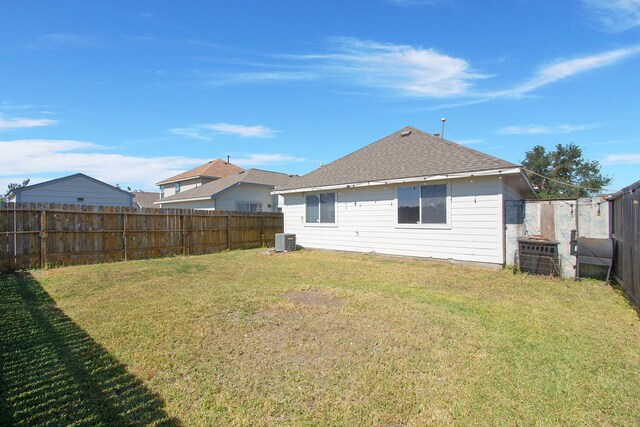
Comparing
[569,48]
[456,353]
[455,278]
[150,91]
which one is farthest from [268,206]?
[456,353]

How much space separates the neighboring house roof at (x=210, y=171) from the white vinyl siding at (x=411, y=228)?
14.7 metres

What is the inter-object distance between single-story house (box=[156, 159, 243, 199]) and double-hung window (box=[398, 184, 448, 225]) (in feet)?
63.6

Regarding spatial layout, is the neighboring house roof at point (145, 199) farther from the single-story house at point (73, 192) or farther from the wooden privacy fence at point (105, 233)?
the wooden privacy fence at point (105, 233)

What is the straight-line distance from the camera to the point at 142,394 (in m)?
2.78

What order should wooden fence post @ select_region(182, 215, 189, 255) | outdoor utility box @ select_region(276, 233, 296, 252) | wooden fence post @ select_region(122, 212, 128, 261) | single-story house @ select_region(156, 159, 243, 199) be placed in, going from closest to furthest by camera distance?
wooden fence post @ select_region(122, 212, 128, 261), wooden fence post @ select_region(182, 215, 189, 255), outdoor utility box @ select_region(276, 233, 296, 252), single-story house @ select_region(156, 159, 243, 199)

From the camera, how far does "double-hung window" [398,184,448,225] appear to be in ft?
33.4

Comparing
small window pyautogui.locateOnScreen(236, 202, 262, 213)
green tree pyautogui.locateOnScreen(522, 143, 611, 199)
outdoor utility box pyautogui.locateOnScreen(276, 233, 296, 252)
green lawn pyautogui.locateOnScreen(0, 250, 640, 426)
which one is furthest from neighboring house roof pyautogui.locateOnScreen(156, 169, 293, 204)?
green tree pyautogui.locateOnScreen(522, 143, 611, 199)

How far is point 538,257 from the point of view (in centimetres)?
827

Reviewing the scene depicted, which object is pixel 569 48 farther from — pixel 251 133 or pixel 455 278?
pixel 251 133

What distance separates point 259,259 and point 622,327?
387 inches

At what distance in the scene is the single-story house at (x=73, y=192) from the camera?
18.2 meters

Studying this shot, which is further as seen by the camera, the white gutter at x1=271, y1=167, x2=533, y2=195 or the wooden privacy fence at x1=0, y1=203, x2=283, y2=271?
the wooden privacy fence at x1=0, y1=203, x2=283, y2=271

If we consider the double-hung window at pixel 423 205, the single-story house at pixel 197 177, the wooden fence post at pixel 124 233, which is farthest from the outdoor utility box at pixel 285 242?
the single-story house at pixel 197 177

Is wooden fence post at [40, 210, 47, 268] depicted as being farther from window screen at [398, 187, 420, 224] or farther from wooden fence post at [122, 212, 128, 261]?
window screen at [398, 187, 420, 224]
